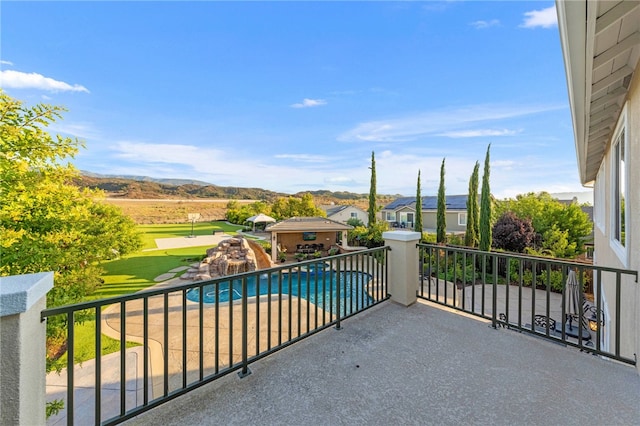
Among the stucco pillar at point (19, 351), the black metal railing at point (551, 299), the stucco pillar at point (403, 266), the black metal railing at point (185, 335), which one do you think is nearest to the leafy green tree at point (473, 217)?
the black metal railing at point (551, 299)

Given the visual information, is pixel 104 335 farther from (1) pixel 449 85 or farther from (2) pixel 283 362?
(1) pixel 449 85

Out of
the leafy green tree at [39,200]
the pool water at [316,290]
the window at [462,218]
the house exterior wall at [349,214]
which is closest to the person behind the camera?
the pool water at [316,290]

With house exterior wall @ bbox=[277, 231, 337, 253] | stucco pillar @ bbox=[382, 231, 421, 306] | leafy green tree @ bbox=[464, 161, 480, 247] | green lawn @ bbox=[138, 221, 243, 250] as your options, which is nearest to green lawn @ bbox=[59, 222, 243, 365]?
green lawn @ bbox=[138, 221, 243, 250]

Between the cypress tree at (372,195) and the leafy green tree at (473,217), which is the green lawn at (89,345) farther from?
the cypress tree at (372,195)

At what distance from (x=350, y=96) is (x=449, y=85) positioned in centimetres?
495

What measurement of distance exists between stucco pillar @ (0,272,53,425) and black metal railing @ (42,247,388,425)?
0.18 metres

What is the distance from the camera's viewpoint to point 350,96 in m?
13.8

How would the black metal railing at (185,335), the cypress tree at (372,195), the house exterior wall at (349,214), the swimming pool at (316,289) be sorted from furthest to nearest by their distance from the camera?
the house exterior wall at (349,214) → the cypress tree at (372,195) → the swimming pool at (316,289) → the black metal railing at (185,335)

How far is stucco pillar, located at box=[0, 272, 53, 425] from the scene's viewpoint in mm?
1167

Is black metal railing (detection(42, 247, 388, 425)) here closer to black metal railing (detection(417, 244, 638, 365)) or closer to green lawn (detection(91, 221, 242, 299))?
black metal railing (detection(417, 244, 638, 365))

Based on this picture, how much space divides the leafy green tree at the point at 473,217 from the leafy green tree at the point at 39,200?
15.7 metres

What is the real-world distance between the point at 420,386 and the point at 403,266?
6.19ft

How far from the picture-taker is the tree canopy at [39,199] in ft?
10.9

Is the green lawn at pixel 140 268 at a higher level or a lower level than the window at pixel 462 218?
lower
